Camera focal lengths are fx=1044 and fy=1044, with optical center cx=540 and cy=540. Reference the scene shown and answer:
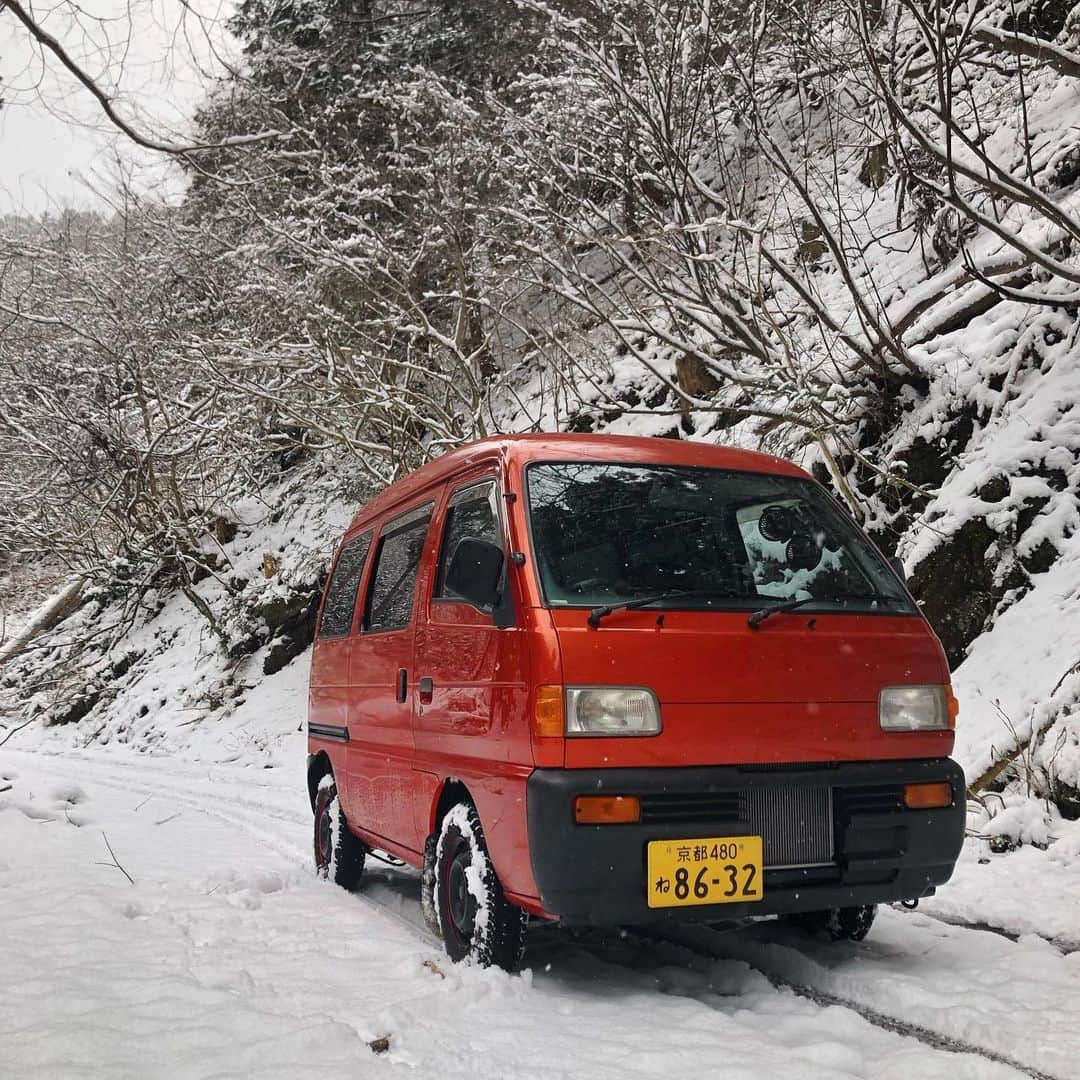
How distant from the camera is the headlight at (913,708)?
382 cm

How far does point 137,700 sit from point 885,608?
661 inches

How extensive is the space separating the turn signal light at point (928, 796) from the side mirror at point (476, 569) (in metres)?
1.66

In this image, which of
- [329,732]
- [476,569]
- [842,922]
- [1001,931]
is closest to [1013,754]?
[1001,931]

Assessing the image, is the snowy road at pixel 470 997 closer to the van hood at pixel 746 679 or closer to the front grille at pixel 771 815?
the front grille at pixel 771 815

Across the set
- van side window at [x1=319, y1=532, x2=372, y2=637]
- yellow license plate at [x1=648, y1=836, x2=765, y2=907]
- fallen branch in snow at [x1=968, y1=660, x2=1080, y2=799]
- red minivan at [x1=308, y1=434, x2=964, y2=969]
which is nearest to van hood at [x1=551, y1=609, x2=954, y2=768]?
red minivan at [x1=308, y1=434, x2=964, y2=969]

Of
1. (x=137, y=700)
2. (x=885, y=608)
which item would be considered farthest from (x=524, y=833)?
(x=137, y=700)

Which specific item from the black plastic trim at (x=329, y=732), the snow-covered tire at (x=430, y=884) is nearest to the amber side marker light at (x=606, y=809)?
the snow-covered tire at (x=430, y=884)

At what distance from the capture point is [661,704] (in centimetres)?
348

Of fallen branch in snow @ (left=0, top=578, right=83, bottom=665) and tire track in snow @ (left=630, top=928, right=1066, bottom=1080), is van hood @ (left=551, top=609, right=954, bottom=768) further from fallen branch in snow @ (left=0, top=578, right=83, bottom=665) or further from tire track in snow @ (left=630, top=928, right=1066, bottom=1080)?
fallen branch in snow @ (left=0, top=578, right=83, bottom=665)

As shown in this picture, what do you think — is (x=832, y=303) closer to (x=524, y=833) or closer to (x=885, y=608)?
(x=885, y=608)

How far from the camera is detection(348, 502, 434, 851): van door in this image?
15.6 ft

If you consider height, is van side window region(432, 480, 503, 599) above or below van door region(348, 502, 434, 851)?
above

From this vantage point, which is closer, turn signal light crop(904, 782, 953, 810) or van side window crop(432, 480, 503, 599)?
turn signal light crop(904, 782, 953, 810)

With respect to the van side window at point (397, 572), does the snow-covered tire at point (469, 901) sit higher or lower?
lower
